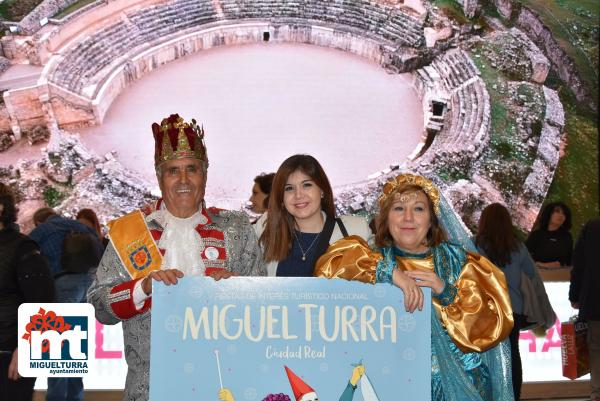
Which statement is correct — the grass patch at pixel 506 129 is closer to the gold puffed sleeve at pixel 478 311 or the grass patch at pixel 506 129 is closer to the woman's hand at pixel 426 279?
the gold puffed sleeve at pixel 478 311

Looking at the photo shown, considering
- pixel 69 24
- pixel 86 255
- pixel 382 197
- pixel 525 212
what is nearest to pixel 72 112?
pixel 69 24

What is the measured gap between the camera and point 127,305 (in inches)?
80.9

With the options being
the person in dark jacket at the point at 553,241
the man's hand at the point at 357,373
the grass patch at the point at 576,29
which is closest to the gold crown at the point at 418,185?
the man's hand at the point at 357,373

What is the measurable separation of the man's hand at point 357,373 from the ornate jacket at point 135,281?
511 mm

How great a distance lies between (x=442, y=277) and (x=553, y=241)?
130 inches

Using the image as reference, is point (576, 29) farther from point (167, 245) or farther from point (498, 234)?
point (167, 245)

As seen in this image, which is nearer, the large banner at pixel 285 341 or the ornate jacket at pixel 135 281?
the large banner at pixel 285 341

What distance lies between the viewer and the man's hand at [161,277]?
6.45 feet

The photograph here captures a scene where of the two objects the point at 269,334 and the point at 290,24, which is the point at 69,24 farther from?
the point at 269,334

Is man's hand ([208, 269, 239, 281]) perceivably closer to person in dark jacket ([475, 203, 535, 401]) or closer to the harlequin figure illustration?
the harlequin figure illustration

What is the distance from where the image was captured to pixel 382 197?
2.36 m

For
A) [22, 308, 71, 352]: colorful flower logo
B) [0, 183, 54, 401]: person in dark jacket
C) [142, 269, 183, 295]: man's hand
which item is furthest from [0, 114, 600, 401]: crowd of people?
[22, 308, 71, 352]: colorful flower logo

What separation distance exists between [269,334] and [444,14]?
5.84m

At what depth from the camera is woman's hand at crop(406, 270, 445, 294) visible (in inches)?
85.3
